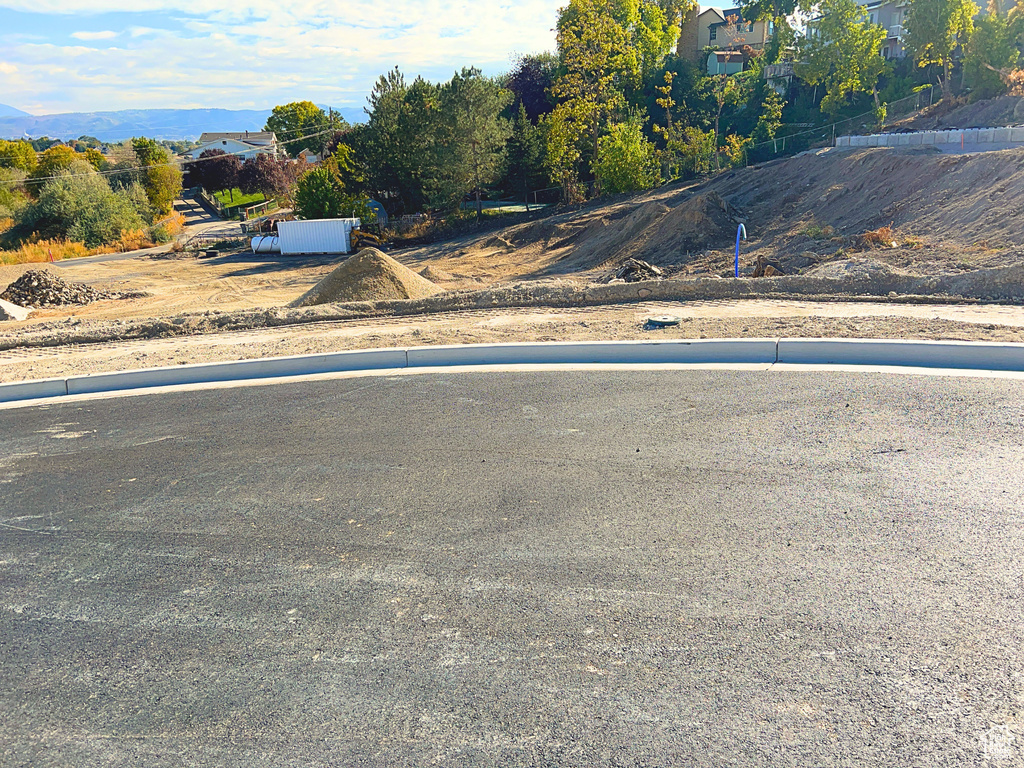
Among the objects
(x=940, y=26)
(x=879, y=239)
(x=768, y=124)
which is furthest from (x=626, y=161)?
(x=879, y=239)

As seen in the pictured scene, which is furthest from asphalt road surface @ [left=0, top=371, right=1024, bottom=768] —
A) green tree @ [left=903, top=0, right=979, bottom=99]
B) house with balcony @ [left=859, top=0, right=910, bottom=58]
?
house with balcony @ [left=859, top=0, right=910, bottom=58]

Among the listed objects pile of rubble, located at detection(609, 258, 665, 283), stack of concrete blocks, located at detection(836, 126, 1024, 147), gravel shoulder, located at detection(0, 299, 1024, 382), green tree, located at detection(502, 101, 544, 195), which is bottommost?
gravel shoulder, located at detection(0, 299, 1024, 382)

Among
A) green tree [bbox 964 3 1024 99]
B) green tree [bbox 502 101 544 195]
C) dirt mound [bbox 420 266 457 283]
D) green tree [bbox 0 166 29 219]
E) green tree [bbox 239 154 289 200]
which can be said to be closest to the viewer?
dirt mound [bbox 420 266 457 283]

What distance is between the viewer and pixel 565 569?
13.7 ft

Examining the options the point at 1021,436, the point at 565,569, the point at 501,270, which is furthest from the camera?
the point at 501,270

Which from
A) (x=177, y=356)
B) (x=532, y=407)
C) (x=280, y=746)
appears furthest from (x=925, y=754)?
(x=177, y=356)

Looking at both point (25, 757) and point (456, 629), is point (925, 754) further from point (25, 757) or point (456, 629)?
point (25, 757)

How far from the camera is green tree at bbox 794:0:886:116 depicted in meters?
37.0

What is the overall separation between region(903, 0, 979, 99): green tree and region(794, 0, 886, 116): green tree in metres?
1.85

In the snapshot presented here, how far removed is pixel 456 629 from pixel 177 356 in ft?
26.0

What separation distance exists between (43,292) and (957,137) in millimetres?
31337

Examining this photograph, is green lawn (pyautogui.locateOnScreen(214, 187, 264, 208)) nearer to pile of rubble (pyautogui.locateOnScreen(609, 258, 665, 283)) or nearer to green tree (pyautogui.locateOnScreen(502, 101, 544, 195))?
green tree (pyautogui.locateOnScreen(502, 101, 544, 195))

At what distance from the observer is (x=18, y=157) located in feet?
189

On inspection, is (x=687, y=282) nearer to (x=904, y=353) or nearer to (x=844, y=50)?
(x=904, y=353)
